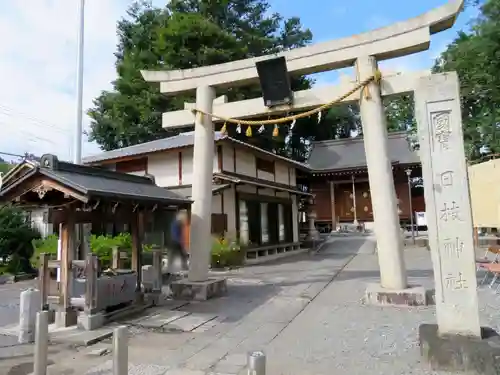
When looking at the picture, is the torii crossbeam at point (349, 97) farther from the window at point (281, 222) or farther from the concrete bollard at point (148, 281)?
the window at point (281, 222)

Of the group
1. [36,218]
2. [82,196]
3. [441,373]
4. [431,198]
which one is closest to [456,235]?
[431,198]

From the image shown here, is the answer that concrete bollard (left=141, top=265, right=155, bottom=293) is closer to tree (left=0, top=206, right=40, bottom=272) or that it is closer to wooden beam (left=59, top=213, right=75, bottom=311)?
wooden beam (left=59, top=213, right=75, bottom=311)

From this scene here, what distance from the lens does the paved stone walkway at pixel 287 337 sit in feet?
16.5

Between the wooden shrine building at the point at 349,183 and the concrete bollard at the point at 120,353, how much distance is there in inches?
1024

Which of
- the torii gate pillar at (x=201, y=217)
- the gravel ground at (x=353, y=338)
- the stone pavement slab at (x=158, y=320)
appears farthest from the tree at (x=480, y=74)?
the stone pavement slab at (x=158, y=320)

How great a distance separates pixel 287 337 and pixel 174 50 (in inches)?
912

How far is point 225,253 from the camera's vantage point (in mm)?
15109

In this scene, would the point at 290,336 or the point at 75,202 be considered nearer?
the point at 290,336

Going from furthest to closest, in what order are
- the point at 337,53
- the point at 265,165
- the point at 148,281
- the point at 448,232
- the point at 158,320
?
the point at 265,165, the point at 148,281, the point at 337,53, the point at 158,320, the point at 448,232

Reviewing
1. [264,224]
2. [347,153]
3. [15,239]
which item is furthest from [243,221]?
[347,153]

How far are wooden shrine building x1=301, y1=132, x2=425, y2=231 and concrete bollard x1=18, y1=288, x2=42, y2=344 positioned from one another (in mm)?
24180

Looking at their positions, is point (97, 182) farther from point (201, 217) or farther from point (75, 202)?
point (201, 217)

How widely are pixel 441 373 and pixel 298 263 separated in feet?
41.4

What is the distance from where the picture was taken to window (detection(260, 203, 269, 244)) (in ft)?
63.6
